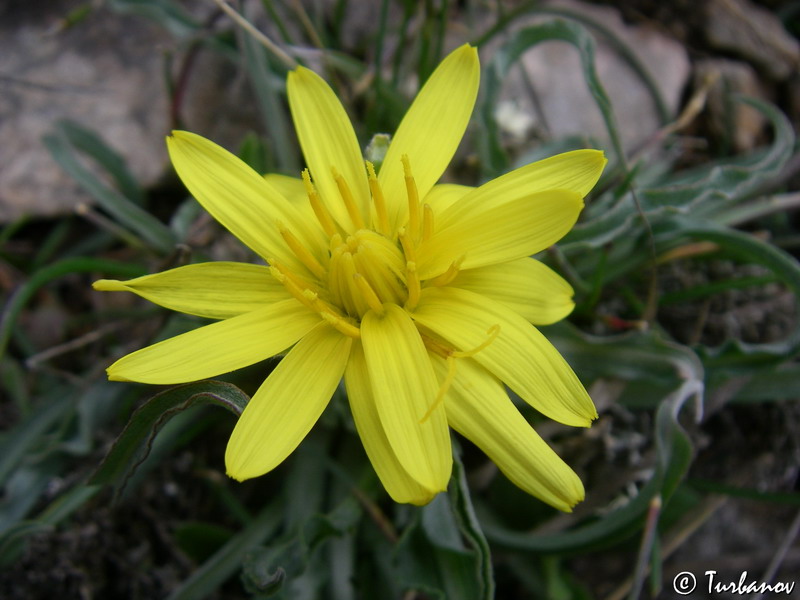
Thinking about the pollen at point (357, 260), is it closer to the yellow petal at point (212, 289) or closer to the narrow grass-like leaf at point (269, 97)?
the yellow petal at point (212, 289)

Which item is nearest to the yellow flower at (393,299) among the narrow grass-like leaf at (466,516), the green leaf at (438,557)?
the narrow grass-like leaf at (466,516)

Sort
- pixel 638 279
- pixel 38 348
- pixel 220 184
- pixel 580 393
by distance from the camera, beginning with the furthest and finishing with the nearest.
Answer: pixel 38 348 < pixel 638 279 < pixel 220 184 < pixel 580 393

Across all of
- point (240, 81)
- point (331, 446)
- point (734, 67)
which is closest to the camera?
point (331, 446)

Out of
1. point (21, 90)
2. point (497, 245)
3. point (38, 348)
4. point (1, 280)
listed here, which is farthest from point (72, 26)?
point (497, 245)

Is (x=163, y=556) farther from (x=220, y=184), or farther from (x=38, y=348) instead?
(x=220, y=184)

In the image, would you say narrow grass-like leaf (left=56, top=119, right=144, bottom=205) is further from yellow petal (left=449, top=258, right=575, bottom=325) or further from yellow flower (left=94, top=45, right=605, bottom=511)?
yellow petal (left=449, top=258, right=575, bottom=325)

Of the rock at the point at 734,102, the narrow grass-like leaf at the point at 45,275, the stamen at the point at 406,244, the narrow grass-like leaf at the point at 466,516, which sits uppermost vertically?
the stamen at the point at 406,244
